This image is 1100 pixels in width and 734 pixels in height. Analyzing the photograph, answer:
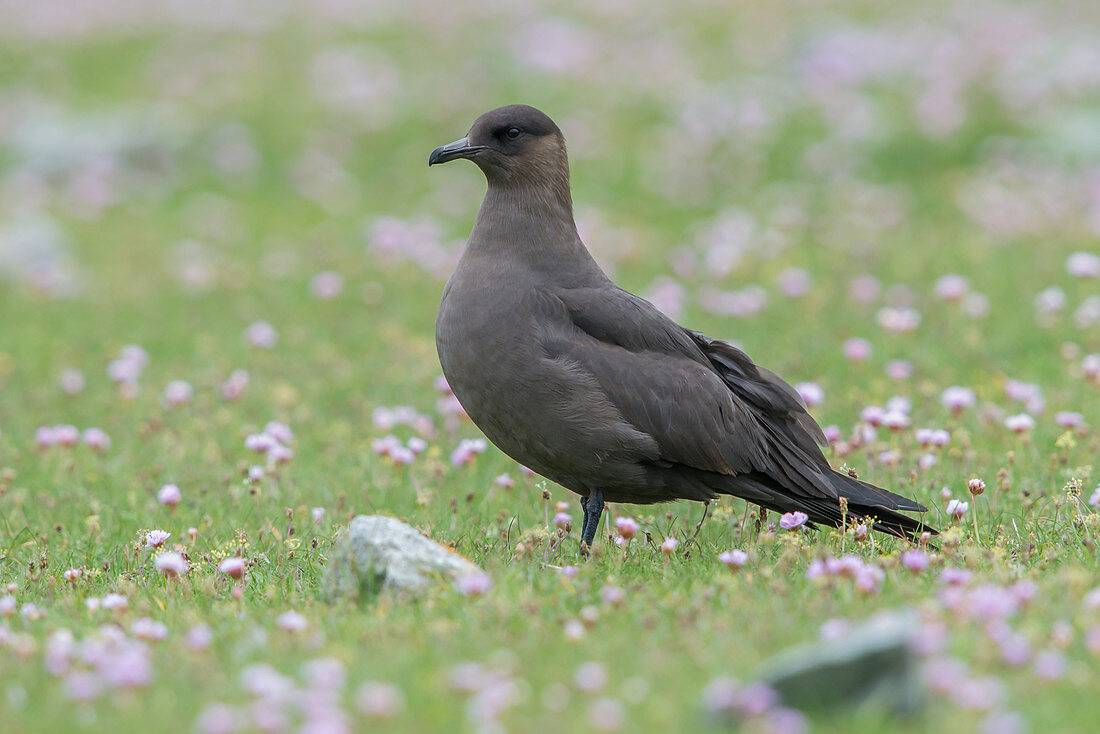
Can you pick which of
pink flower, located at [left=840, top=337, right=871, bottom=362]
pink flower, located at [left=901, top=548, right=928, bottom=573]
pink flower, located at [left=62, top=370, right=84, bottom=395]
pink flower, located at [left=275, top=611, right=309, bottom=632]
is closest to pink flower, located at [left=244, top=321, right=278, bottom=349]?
pink flower, located at [left=62, top=370, right=84, bottom=395]

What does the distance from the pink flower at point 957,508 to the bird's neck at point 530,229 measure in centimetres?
190

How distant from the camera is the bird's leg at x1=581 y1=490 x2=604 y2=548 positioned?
567cm

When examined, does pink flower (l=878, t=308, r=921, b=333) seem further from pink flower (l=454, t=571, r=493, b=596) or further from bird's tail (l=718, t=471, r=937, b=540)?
pink flower (l=454, t=571, r=493, b=596)

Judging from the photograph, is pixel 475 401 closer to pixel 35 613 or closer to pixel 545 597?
pixel 545 597

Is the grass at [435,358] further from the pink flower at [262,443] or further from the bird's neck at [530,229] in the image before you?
the bird's neck at [530,229]

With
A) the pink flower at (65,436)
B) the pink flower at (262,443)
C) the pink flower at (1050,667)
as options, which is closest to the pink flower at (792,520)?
the pink flower at (1050,667)

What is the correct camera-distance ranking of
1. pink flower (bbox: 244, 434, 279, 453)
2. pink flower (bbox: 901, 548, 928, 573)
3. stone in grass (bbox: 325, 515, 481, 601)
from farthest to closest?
pink flower (bbox: 244, 434, 279, 453) → stone in grass (bbox: 325, 515, 481, 601) → pink flower (bbox: 901, 548, 928, 573)

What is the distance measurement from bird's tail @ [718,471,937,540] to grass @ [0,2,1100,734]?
0.10 metres

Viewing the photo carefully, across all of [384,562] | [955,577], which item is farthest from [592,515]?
[955,577]

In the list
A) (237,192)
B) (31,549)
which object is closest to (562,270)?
(31,549)

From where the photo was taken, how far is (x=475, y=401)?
558 centimetres

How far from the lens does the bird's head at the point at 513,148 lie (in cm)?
625

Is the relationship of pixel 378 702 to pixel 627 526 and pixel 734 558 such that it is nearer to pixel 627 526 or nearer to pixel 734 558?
pixel 734 558

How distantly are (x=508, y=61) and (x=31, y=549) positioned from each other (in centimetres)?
1461
